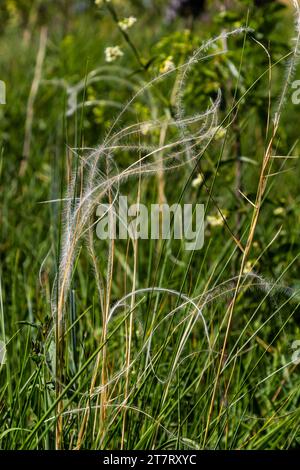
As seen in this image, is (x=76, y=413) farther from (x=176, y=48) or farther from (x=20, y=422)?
(x=176, y=48)

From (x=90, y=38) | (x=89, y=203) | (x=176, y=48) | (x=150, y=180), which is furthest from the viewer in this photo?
(x=90, y=38)

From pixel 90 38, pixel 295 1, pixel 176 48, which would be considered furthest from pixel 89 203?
pixel 90 38

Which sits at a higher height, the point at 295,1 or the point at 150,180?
the point at 295,1

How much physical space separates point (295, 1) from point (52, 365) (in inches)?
31.0

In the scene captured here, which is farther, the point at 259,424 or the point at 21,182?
the point at 21,182

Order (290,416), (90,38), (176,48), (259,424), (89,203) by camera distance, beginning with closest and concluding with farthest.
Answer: (89,203)
(290,416)
(259,424)
(176,48)
(90,38)

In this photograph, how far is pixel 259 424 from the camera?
170 cm

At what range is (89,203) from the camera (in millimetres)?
1332

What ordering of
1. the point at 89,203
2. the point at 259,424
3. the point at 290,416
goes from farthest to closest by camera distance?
the point at 259,424 < the point at 290,416 < the point at 89,203

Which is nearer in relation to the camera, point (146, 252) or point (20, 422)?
point (20, 422)

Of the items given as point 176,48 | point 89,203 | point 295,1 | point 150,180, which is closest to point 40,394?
point 89,203

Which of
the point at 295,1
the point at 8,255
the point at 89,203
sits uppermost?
the point at 295,1

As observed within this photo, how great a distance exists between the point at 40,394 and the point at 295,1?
82 cm

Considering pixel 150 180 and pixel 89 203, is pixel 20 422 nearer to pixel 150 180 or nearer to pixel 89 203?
pixel 89 203
